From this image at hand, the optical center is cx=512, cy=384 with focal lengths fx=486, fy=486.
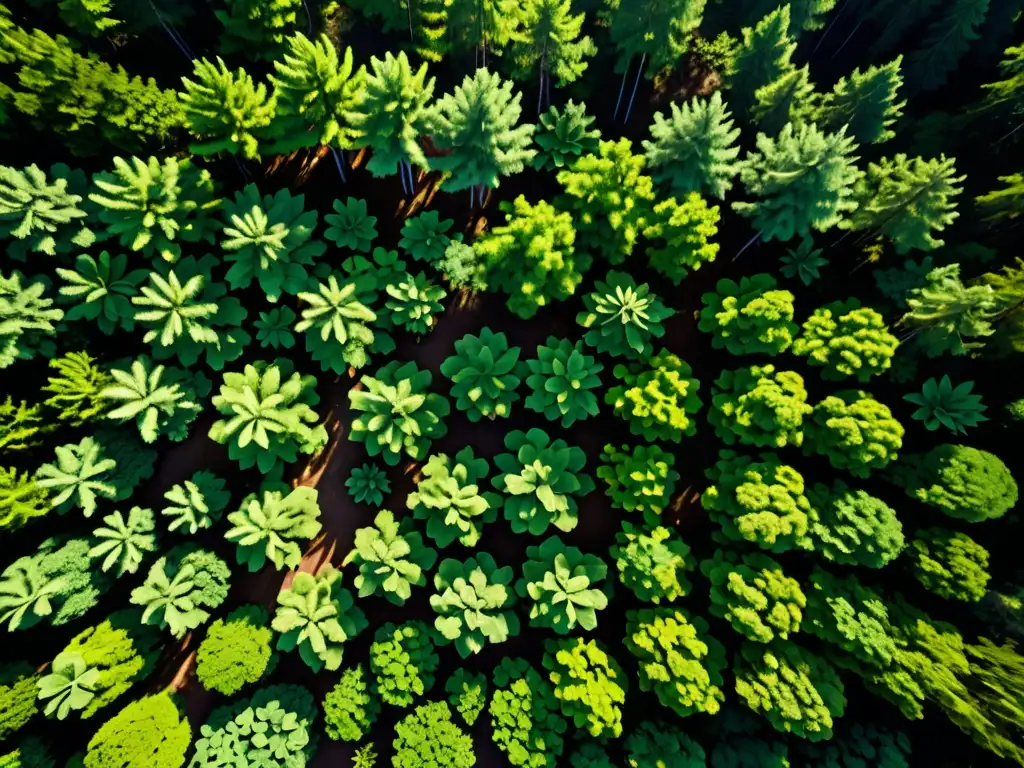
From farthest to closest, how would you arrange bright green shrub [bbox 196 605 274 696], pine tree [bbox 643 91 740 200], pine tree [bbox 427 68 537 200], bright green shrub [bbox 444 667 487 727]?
bright green shrub [bbox 444 667 487 727], bright green shrub [bbox 196 605 274 696], pine tree [bbox 643 91 740 200], pine tree [bbox 427 68 537 200]

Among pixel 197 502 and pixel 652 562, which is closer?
pixel 197 502

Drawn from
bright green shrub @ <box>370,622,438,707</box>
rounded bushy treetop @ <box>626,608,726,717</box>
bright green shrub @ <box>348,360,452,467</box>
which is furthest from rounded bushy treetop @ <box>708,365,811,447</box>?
bright green shrub @ <box>370,622,438,707</box>

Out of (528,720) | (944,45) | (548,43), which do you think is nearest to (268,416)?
(528,720)

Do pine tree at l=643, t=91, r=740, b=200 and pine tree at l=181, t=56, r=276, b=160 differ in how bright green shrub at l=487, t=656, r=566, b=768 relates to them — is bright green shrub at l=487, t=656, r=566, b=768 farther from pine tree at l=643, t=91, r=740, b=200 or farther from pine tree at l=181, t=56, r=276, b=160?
pine tree at l=181, t=56, r=276, b=160

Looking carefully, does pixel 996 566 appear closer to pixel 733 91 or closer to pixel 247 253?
pixel 733 91

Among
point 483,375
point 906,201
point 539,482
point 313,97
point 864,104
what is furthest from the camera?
point 483,375

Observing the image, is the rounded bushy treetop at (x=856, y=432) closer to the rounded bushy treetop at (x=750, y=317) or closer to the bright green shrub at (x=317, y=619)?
the rounded bushy treetop at (x=750, y=317)

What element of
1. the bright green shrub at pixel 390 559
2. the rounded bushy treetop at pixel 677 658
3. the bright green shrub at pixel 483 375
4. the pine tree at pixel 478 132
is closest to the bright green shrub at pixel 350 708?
the bright green shrub at pixel 390 559

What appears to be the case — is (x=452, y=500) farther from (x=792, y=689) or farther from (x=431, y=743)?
(x=792, y=689)
